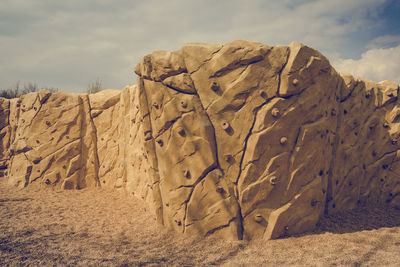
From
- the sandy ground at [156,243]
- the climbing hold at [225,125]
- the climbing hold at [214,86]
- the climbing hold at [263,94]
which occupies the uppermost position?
the climbing hold at [214,86]

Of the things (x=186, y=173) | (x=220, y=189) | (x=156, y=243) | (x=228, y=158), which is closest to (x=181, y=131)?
(x=186, y=173)

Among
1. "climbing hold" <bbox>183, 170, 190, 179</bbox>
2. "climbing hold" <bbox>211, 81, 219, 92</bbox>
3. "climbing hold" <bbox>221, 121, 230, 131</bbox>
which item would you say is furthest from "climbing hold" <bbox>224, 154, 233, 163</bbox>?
"climbing hold" <bbox>211, 81, 219, 92</bbox>

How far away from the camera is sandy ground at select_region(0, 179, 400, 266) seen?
142 inches

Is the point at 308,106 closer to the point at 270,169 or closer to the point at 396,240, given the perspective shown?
the point at 270,169

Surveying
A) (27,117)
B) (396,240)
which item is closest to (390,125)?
(396,240)

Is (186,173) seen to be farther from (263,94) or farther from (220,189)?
(263,94)

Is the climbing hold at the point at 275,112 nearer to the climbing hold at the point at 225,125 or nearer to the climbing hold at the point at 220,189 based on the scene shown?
the climbing hold at the point at 225,125

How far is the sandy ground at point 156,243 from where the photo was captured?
3619mm

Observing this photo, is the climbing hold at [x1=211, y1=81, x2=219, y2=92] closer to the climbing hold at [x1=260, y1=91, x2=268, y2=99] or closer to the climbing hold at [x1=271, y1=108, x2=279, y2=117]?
the climbing hold at [x1=260, y1=91, x2=268, y2=99]

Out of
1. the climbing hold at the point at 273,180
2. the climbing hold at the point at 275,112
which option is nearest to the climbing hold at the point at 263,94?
the climbing hold at the point at 275,112

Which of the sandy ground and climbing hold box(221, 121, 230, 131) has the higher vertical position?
climbing hold box(221, 121, 230, 131)

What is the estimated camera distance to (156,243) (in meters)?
4.22

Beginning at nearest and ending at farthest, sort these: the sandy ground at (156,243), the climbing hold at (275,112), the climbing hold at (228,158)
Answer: the sandy ground at (156,243) < the climbing hold at (275,112) < the climbing hold at (228,158)

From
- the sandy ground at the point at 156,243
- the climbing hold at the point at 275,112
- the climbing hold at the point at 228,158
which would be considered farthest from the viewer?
the climbing hold at the point at 228,158
